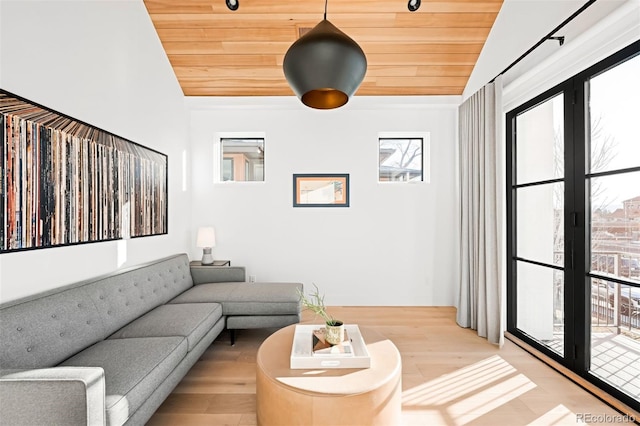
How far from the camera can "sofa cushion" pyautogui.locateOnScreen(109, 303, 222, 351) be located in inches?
77.3

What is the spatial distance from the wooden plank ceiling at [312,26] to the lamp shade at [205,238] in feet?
5.71

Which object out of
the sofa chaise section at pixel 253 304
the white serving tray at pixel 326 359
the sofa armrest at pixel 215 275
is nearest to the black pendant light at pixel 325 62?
the white serving tray at pixel 326 359

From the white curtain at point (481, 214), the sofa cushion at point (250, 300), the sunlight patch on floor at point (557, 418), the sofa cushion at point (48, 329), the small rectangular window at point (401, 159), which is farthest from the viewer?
the small rectangular window at point (401, 159)

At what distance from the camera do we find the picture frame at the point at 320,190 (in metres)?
3.80

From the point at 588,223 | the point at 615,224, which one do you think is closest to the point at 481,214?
the point at 588,223

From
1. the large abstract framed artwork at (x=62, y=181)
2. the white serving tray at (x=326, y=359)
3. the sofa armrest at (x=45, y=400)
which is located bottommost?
the white serving tray at (x=326, y=359)

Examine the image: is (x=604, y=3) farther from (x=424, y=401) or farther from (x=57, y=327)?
(x=57, y=327)

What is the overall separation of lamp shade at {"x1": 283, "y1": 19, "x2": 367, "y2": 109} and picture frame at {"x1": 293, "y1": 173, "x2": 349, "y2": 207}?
99.8 inches

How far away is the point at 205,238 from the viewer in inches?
138

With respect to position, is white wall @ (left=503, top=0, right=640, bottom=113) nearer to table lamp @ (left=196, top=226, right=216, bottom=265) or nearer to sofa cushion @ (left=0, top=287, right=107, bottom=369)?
table lamp @ (left=196, top=226, right=216, bottom=265)

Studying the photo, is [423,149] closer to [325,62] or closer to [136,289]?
[325,62]

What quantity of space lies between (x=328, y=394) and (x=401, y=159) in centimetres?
318

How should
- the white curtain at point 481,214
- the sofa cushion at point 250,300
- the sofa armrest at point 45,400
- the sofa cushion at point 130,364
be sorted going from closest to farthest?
the sofa armrest at point 45,400
the sofa cushion at point 130,364
the sofa cushion at point 250,300
the white curtain at point 481,214

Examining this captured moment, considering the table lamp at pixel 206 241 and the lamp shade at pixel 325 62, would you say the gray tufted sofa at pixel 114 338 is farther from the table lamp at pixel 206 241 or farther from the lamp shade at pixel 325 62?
the lamp shade at pixel 325 62
